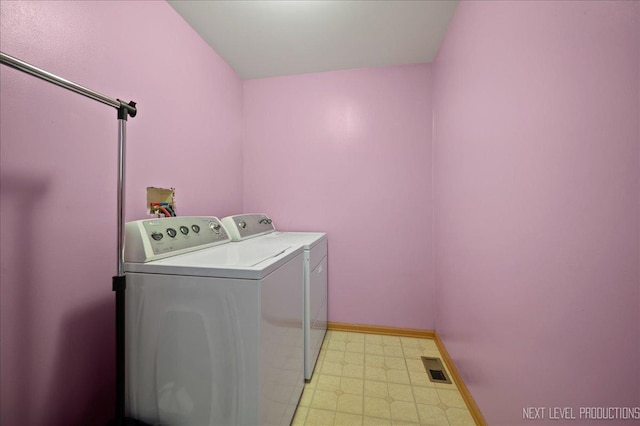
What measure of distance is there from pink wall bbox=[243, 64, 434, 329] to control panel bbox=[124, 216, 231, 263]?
0.93 m

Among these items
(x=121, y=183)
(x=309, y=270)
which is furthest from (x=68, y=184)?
(x=309, y=270)

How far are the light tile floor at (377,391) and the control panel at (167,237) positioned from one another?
105 cm

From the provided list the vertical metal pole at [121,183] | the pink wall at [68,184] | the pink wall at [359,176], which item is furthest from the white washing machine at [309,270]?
the vertical metal pole at [121,183]

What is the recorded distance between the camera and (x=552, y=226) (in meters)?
0.70

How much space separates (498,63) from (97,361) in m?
2.15

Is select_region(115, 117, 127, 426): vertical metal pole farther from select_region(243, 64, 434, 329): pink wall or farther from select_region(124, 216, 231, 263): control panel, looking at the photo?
select_region(243, 64, 434, 329): pink wall

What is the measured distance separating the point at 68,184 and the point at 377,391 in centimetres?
185

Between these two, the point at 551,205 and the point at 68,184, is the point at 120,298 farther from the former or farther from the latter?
the point at 551,205

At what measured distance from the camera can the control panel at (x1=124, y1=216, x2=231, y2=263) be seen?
923mm

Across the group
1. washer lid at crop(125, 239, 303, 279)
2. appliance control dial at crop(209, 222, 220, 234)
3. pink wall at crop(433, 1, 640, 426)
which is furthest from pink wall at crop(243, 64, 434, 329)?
washer lid at crop(125, 239, 303, 279)

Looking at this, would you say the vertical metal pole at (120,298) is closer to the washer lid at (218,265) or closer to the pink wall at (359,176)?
the washer lid at (218,265)

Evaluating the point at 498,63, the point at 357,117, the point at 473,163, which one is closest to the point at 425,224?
the point at 473,163

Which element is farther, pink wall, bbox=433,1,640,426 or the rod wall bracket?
the rod wall bracket

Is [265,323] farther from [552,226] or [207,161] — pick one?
[207,161]
